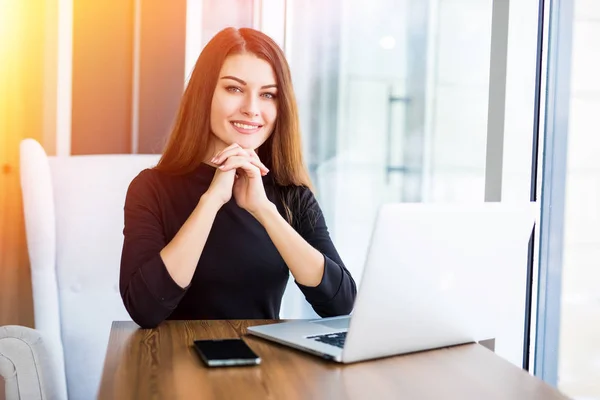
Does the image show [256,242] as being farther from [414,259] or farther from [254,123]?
[414,259]

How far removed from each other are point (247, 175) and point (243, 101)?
11.6 inches

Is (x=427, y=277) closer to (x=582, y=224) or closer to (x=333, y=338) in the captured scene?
(x=333, y=338)

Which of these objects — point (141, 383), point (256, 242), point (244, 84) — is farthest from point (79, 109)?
point (141, 383)

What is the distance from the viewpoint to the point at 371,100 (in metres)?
2.43

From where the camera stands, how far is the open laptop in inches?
39.8

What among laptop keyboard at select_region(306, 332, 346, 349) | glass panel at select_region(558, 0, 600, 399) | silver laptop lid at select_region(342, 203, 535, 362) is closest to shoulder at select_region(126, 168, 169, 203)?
laptop keyboard at select_region(306, 332, 346, 349)

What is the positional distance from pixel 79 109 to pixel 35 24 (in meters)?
0.27

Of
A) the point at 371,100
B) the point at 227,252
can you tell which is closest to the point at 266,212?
the point at 227,252

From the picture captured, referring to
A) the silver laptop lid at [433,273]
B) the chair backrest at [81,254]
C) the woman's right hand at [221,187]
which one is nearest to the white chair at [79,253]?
the chair backrest at [81,254]

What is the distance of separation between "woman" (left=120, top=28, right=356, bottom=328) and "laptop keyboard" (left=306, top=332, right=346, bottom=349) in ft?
0.97

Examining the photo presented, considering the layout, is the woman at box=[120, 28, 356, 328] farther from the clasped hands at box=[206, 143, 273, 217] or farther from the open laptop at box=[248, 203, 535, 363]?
the open laptop at box=[248, 203, 535, 363]

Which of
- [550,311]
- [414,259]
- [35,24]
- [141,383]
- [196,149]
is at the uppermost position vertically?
[35,24]

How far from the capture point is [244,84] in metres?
1.78

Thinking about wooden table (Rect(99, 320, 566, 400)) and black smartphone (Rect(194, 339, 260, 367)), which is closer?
wooden table (Rect(99, 320, 566, 400))
